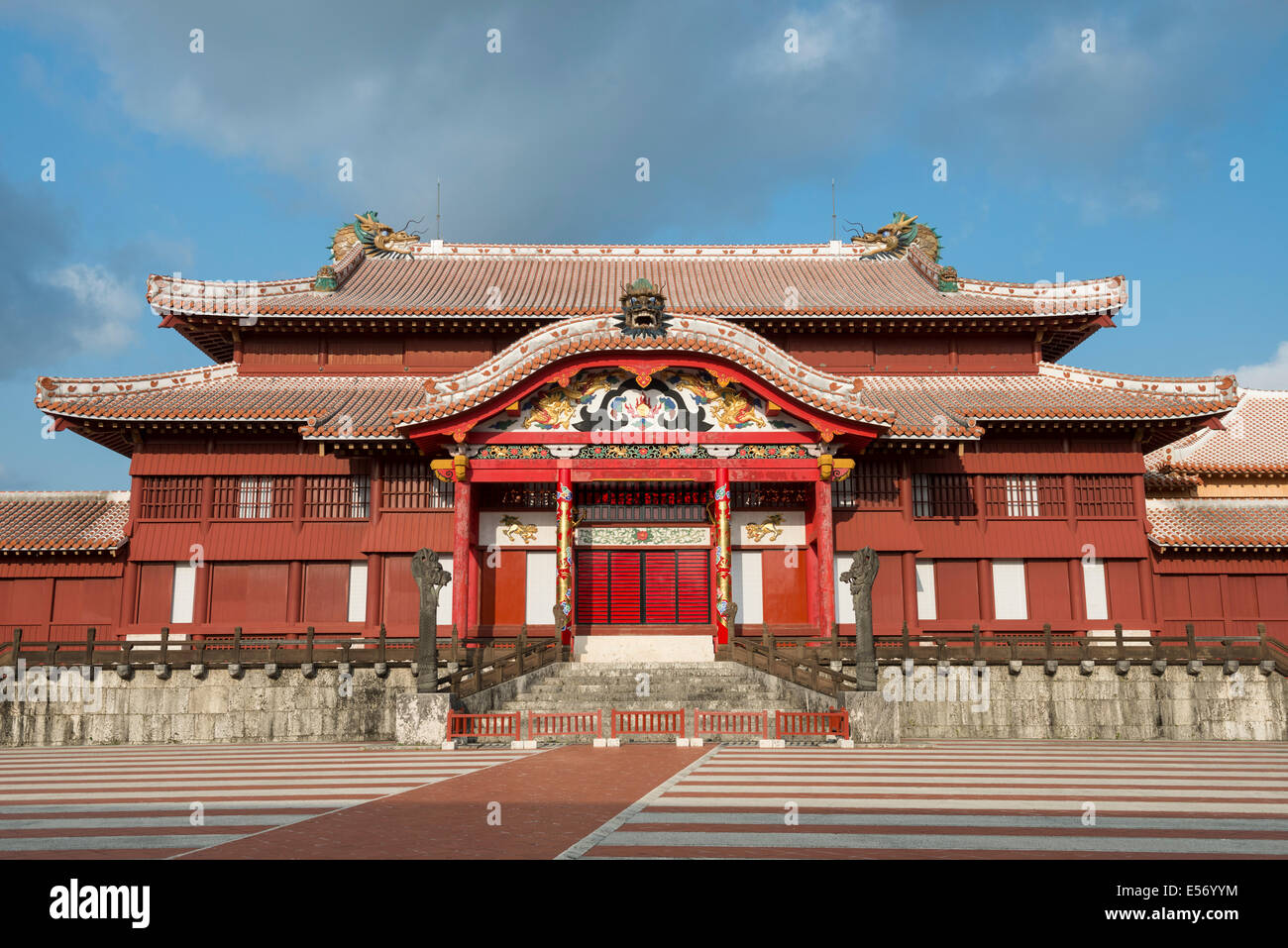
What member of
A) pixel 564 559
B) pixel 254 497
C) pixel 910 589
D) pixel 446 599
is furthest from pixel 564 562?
pixel 910 589

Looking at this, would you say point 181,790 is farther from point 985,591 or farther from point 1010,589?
point 1010,589

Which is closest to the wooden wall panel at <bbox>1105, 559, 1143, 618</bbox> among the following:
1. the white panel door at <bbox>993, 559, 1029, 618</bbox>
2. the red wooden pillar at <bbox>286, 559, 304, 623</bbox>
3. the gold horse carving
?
the white panel door at <bbox>993, 559, 1029, 618</bbox>

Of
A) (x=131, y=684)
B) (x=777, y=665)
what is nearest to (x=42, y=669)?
(x=131, y=684)

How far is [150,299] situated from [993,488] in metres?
25.0

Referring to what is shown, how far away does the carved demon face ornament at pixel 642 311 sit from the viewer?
2311 centimetres

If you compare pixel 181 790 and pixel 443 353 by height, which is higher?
pixel 443 353

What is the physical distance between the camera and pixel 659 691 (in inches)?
766

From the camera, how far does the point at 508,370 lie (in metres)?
22.7

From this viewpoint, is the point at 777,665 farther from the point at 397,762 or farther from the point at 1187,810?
the point at 1187,810

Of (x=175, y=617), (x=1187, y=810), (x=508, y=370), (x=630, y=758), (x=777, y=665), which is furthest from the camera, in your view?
(x=175, y=617)

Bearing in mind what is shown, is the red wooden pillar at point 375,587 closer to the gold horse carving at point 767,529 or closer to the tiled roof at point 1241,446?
the gold horse carving at point 767,529

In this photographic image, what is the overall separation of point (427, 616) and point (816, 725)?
769 centimetres

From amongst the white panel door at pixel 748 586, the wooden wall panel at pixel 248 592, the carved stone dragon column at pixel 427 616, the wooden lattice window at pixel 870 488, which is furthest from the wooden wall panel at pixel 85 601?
the wooden lattice window at pixel 870 488

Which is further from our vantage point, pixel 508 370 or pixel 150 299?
pixel 150 299
